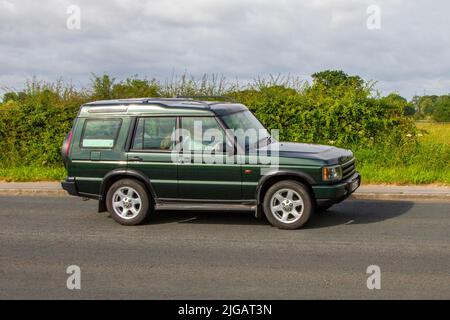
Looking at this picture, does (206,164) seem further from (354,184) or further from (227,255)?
(354,184)

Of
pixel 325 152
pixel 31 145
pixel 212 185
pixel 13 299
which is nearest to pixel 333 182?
pixel 325 152

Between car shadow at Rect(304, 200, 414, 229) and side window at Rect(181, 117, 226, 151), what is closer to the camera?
side window at Rect(181, 117, 226, 151)

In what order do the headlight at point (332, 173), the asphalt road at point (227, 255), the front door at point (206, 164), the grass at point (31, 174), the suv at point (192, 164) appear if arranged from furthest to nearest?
the grass at point (31, 174) → the front door at point (206, 164) → the suv at point (192, 164) → the headlight at point (332, 173) → the asphalt road at point (227, 255)

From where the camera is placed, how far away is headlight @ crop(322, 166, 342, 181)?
9250 mm

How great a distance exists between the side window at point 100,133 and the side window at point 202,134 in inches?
44.6

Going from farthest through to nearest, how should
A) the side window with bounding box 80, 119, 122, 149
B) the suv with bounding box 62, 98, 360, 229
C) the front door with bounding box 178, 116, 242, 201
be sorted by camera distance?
the side window with bounding box 80, 119, 122, 149
the front door with bounding box 178, 116, 242, 201
the suv with bounding box 62, 98, 360, 229

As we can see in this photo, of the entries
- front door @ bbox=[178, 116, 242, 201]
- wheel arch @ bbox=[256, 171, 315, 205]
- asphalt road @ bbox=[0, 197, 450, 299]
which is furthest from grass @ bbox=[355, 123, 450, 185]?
front door @ bbox=[178, 116, 242, 201]

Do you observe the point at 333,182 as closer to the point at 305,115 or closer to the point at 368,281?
the point at 368,281

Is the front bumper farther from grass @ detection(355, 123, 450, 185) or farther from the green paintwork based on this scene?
grass @ detection(355, 123, 450, 185)

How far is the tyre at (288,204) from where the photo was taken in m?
9.34

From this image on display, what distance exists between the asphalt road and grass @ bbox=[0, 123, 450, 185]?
2.68 meters

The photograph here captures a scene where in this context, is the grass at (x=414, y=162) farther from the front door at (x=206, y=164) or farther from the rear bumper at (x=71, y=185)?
the rear bumper at (x=71, y=185)

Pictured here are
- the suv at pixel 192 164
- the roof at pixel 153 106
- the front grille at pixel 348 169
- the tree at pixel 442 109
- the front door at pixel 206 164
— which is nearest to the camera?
the suv at pixel 192 164

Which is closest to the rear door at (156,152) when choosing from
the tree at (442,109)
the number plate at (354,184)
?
the number plate at (354,184)
